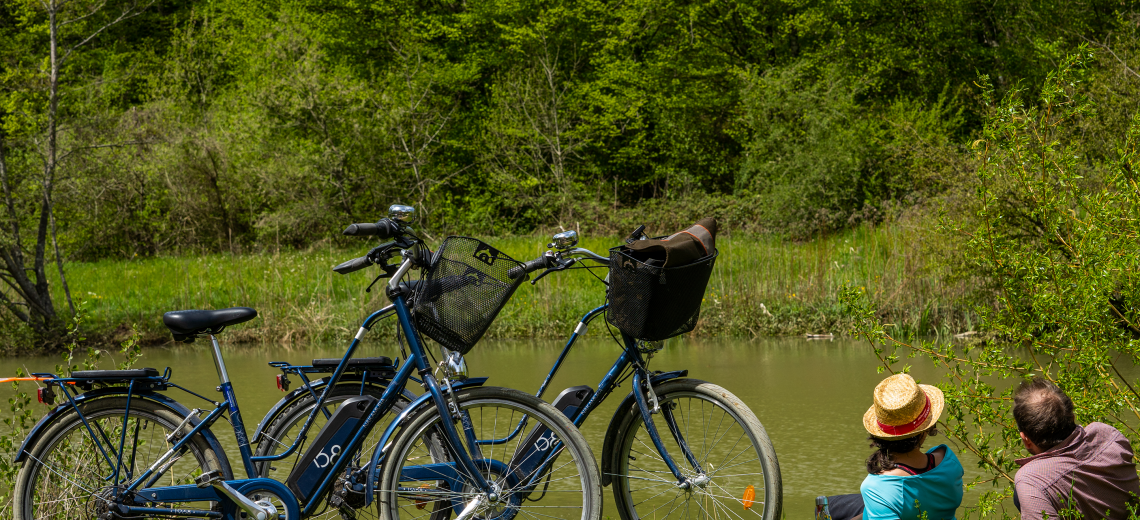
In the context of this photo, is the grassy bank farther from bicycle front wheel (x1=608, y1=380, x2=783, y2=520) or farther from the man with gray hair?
the man with gray hair

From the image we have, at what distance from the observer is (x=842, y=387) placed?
6457mm

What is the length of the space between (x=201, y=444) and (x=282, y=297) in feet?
23.3

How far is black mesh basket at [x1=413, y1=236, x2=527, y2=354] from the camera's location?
3.16m

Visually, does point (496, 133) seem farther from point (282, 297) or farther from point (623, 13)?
point (282, 297)

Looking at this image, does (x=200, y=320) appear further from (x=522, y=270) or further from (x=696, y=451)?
(x=696, y=451)

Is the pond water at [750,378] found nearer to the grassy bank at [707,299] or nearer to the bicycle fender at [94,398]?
the grassy bank at [707,299]

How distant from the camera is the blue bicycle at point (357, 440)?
3111 mm

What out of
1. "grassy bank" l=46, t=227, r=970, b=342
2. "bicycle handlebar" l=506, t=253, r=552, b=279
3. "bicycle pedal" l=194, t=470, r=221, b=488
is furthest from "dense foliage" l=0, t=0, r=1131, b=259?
"bicycle pedal" l=194, t=470, r=221, b=488

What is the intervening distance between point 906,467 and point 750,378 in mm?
4275

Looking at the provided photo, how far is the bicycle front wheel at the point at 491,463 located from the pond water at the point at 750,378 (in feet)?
2.59

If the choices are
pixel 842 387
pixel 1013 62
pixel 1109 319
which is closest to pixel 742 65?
pixel 1013 62

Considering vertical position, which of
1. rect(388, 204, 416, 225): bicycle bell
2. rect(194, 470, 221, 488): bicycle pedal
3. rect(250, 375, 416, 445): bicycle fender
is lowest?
rect(194, 470, 221, 488): bicycle pedal

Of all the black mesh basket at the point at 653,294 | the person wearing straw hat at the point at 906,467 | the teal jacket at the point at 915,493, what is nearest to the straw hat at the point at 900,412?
the person wearing straw hat at the point at 906,467

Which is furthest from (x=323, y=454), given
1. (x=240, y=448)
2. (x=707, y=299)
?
(x=707, y=299)
